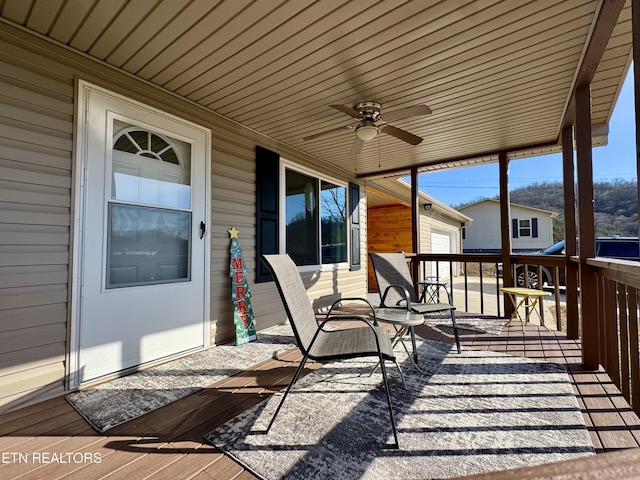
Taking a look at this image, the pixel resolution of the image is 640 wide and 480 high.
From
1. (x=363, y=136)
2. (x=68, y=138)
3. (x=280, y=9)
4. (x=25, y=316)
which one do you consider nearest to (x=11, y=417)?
(x=25, y=316)

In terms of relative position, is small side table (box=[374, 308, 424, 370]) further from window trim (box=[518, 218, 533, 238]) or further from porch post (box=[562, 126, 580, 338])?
window trim (box=[518, 218, 533, 238])

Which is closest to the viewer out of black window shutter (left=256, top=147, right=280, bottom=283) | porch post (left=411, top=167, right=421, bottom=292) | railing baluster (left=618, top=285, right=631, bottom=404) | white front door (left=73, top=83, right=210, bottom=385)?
railing baluster (left=618, top=285, right=631, bottom=404)

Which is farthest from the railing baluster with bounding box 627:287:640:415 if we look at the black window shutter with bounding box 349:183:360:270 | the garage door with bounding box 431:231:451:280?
the garage door with bounding box 431:231:451:280

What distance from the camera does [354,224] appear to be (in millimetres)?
5801

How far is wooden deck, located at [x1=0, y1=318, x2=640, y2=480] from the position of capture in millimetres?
1506

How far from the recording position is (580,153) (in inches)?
106

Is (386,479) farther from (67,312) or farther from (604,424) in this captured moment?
(67,312)

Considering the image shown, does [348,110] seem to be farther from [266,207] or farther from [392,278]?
[392,278]

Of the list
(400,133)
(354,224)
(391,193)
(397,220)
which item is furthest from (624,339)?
(397,220)

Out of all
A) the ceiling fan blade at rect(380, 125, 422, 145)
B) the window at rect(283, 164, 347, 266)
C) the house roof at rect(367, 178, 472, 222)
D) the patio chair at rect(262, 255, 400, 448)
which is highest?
the house roof at rect(367, 178, 472, 222)

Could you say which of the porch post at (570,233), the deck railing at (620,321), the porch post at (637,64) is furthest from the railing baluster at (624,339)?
the porch post at (570,233)

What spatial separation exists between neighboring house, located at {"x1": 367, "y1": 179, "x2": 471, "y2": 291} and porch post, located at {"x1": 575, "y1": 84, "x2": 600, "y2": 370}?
4.06m

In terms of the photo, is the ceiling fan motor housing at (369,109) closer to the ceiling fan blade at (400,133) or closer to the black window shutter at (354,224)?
the ceiling fan blade at (400,133)

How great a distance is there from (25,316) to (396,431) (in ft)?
8.03
